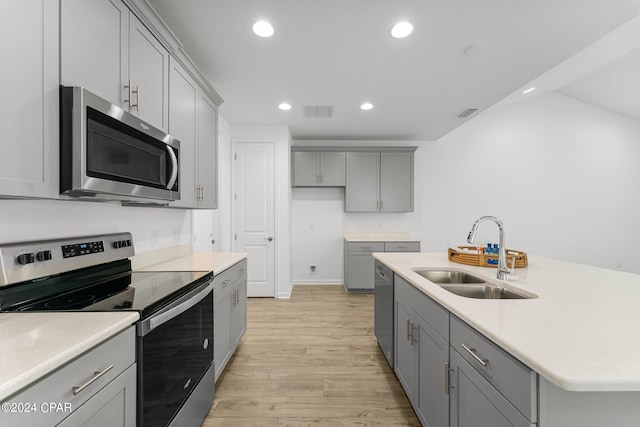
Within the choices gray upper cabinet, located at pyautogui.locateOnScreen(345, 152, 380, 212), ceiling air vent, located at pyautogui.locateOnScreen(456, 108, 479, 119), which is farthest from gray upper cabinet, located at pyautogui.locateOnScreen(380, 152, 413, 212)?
ceiling air vent, located at pyautogui.locateOnScreen(456, 108, 479, 119)

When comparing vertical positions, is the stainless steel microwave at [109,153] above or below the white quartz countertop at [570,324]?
above

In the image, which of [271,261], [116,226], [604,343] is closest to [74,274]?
[116,226]

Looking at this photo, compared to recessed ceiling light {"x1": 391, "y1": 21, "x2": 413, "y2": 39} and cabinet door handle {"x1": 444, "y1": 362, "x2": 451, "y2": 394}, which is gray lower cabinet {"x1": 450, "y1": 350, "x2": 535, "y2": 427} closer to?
cabinet door handle {"x1": 444, "y1": 362, "x2": 451, "y2": 394}

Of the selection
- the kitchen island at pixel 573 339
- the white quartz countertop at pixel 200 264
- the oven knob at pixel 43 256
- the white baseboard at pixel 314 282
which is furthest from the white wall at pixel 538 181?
the oven knob at pixel 43 256

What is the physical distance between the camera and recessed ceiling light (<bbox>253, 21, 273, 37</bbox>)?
6.50 ft

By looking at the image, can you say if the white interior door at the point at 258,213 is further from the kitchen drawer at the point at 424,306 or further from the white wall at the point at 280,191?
the kitchen drawer at the point at 424,306

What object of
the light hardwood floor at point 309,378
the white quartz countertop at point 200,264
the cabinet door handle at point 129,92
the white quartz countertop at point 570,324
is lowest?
the light hardwood floor at point 309,378

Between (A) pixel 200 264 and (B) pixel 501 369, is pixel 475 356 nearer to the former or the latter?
(B) pixel 501 369

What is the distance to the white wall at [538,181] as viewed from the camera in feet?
17.0

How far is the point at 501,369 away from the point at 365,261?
12.0 ft

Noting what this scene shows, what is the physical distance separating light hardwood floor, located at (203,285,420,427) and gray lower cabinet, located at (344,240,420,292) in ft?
3.25

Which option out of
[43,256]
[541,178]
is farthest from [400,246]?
[43,256]

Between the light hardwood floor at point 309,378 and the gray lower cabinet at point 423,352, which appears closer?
the gray lower cabinet at point 423,352

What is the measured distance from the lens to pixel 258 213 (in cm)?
428
